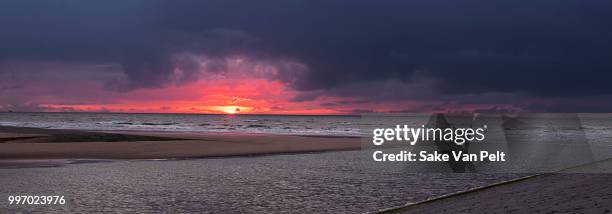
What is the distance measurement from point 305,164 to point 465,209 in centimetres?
1145

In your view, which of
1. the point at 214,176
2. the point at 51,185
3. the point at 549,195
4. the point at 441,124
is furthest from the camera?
the point at 441,124

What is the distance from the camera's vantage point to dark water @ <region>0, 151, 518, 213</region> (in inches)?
433

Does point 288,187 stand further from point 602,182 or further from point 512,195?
point 602,182

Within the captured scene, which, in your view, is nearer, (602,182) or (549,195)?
(549,195)

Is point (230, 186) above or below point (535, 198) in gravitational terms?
below

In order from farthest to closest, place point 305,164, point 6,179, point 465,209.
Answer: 1. point 305,164
2. point 6,179
3. point 465,209

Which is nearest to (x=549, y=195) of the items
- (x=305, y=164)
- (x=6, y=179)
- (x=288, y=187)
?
(x=288, y=187)

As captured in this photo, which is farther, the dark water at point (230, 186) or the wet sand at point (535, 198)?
the dark water at point (230, 186)

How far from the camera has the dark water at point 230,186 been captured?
11008mm

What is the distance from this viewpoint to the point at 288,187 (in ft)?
45.7

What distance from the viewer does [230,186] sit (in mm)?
14031

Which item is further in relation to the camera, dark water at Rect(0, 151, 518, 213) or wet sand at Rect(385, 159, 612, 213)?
dark water at Rect(0, 151, 518, 213)

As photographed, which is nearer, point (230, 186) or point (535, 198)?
point (535, 198)

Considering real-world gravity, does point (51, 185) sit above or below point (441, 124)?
below
